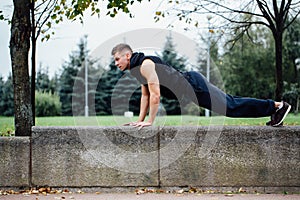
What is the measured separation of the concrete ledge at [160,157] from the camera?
636cm

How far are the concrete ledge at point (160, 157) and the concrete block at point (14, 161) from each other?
12 millimetres

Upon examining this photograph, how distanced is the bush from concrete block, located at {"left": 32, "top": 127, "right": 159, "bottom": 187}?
27254mm

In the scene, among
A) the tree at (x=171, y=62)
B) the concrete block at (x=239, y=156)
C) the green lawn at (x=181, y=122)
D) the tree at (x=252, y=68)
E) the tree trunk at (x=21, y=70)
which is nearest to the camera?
the concrete block at (x=239, y=156)

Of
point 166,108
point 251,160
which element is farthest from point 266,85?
point 251,160

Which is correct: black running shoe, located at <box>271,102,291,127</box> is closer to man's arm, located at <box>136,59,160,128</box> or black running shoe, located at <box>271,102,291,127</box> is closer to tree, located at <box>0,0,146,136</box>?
man's arm, located at <box>136,59,160,128</box>

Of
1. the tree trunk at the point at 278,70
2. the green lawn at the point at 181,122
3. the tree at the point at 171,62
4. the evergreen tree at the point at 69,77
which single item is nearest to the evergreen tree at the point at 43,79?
the evergreen tree at the point at 69,77

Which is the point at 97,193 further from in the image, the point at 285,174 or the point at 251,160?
the point at 285,174

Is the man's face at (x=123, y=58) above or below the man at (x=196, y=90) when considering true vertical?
Answer: above

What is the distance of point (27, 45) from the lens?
7660 millimetres

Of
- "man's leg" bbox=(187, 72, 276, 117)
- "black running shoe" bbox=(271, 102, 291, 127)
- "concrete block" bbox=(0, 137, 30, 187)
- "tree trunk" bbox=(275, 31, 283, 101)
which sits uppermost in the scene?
"tree trunk" bbox=(275, 31, 283, 101)

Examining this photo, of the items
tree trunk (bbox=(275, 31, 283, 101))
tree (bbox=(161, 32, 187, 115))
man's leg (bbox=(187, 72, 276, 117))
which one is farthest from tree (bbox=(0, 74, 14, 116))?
man's leg (bbox=(187, 72, 276, 117))

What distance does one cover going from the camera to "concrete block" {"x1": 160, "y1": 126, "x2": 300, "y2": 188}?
6.35m

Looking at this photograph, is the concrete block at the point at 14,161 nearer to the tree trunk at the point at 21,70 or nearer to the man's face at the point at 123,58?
the tree trunk at the point at 21,70

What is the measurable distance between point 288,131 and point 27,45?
4.10 m
